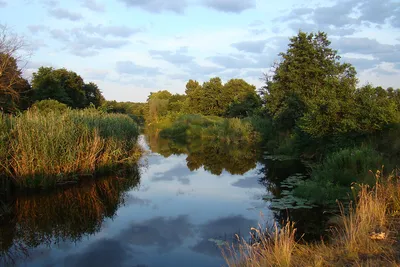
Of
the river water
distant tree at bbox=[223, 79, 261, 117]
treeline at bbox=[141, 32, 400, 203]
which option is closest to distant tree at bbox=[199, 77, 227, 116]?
distant tree at bbox=[223, 79, 261, 117]

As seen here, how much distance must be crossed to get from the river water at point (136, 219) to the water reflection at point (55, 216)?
2cm

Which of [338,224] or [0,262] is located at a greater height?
[338,224]

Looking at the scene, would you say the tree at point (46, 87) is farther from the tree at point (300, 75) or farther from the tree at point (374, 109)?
the tree at point (374, 109)

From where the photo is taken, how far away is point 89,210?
1068 centimetres

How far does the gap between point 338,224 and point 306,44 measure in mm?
19144

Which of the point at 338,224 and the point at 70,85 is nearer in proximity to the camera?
the point at 338,224

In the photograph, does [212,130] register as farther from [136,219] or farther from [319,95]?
[136,219]

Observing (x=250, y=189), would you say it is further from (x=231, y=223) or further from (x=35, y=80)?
(x=35, y=80)

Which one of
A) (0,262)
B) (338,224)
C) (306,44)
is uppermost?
(306,44)

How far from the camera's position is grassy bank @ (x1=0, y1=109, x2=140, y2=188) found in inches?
450

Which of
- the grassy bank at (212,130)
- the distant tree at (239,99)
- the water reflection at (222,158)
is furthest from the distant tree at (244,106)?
the water reflection at (222,158)

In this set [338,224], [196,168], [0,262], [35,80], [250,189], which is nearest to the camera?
[0,262]

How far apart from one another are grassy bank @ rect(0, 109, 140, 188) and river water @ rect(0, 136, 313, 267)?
0.69 meters

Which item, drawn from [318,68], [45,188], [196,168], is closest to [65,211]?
[45,188]
